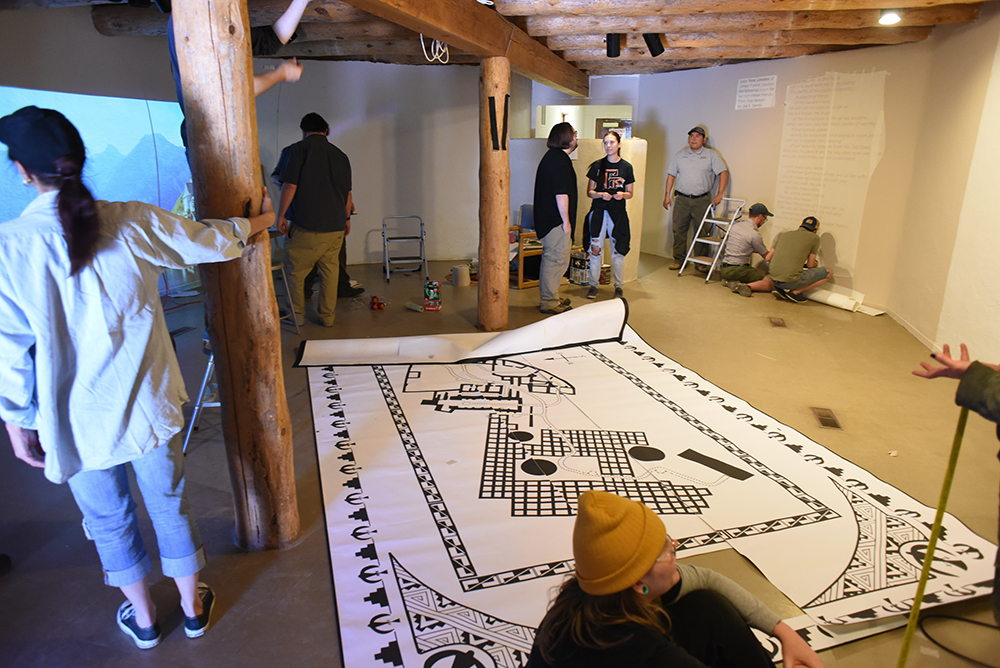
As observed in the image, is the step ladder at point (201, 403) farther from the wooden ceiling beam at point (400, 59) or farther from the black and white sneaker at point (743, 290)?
the black and white sneaker at point (743, 290)

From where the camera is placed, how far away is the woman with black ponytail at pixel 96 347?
158 centimetres

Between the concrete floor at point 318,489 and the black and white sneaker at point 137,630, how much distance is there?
3 centimetres

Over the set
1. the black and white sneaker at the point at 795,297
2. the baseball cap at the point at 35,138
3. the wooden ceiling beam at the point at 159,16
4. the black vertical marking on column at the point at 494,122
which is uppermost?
the wooden ceiling beam at the point at 159,16

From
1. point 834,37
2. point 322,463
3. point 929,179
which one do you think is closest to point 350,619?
point 322,463

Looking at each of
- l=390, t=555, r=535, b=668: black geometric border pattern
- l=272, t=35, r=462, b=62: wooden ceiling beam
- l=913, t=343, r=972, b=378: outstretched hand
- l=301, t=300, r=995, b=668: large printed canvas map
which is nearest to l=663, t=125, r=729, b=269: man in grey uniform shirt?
l=272, t=35, r=462, b=62: wooden ceiling beam

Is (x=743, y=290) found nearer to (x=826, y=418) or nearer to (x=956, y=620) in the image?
(x=826, y=418)


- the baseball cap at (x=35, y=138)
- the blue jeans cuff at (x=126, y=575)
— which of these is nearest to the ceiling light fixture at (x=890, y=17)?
the baseball cap at (x=35, y=138)

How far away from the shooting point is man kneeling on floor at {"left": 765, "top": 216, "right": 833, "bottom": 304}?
20.3 ft

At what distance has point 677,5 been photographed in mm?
4594

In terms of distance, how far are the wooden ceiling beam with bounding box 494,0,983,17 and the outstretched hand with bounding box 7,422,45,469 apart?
13.0ft

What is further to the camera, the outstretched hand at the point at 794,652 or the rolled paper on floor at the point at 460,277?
the rolled paper on floor at the point at 460,277

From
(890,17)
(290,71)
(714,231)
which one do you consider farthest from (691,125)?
(290,71)

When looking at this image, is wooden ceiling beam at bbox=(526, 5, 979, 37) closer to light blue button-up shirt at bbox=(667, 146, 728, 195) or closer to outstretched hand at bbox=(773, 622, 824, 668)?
light blue button-up shirt at bbox=(667, 146, 728, 195)

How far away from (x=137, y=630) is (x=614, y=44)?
229 inches
